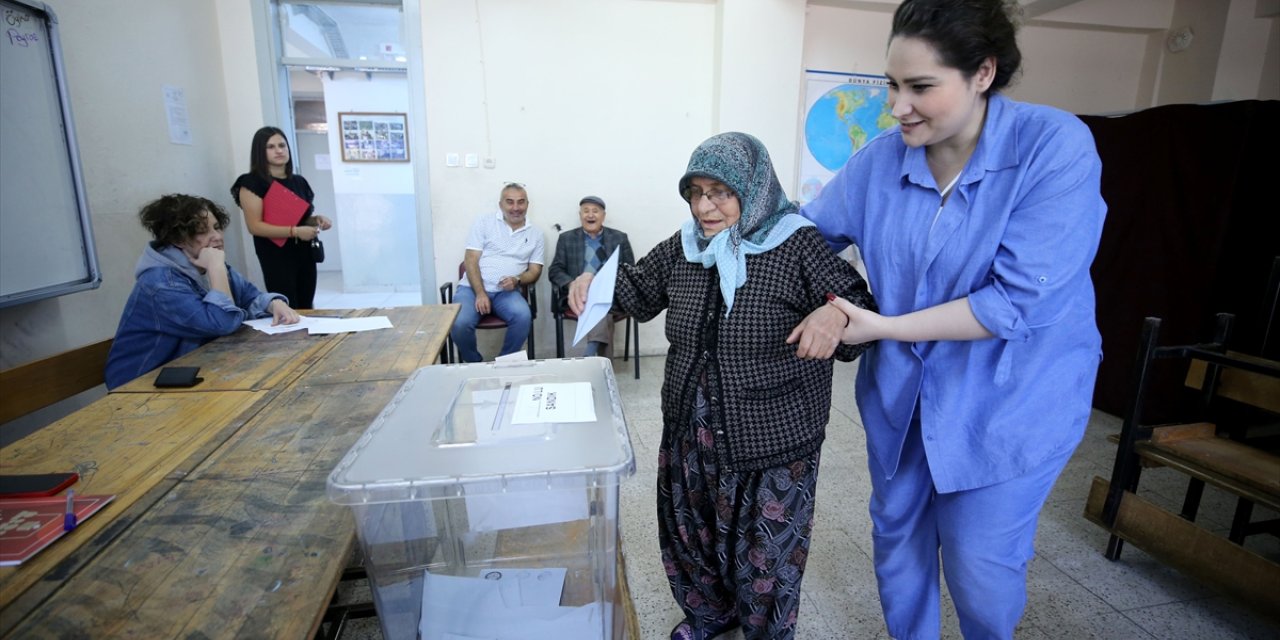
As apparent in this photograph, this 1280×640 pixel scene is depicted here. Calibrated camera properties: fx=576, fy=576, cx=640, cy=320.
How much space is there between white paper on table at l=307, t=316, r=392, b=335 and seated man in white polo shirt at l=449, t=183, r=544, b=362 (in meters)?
1.18

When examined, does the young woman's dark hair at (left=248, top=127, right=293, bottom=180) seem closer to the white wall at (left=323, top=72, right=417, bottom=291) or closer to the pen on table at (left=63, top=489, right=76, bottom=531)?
the white wall at (left=323, top=72, right=417, bottom=291)

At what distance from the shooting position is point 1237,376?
1775 millimetres

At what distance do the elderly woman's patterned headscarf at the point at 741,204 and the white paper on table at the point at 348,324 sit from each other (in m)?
1.46

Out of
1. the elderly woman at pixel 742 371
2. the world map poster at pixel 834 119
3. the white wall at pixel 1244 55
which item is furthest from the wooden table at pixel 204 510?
the white wall at pixel 1244 55

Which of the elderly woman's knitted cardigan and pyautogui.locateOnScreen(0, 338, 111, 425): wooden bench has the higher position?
the elderly woman's knitted cardigan

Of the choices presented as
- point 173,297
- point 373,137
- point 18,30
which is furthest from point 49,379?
point 373,137

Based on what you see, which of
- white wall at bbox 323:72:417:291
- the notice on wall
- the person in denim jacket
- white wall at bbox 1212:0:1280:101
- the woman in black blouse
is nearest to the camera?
the person in denim jacket

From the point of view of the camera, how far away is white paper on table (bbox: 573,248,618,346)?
117cm

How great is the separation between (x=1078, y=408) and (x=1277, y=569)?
1.00m

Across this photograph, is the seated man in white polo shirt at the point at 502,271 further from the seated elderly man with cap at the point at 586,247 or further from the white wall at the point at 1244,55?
the white wall at the point at 1244,55

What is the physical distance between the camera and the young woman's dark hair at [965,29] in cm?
89

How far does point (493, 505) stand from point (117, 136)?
→ 2828mm

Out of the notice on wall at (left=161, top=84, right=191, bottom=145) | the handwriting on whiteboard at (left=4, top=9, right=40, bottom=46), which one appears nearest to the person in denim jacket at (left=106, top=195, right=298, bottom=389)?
the handwriting on whiteboard at (left=4, top=9, right=40, bottom=46)

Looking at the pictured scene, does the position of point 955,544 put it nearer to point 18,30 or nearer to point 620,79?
point 18,30
